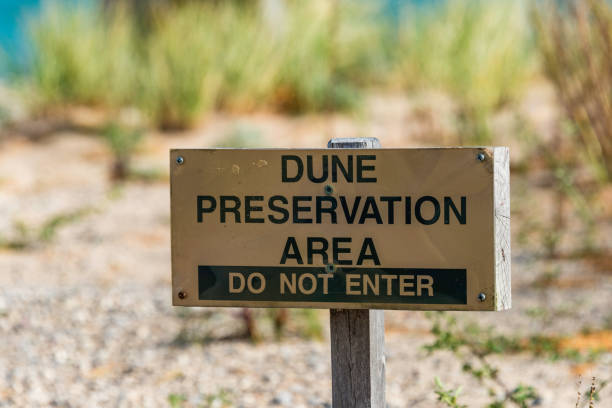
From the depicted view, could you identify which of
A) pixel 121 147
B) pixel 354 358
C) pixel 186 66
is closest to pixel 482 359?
pixel 354 358

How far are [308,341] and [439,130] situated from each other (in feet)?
19.9

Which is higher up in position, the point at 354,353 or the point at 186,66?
the point at 186,66

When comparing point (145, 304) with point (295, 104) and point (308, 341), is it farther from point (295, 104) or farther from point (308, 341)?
point (295, 104)

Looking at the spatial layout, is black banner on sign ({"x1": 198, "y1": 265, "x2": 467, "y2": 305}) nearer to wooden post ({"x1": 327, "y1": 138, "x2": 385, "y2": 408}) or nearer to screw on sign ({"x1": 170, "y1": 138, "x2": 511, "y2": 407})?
screw on sign ({"x1": 170, "y1": 138, "x2": 511, "y2": 407})

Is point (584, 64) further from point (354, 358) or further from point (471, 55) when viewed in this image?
point (471, 55)

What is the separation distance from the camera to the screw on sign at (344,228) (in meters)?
2.12

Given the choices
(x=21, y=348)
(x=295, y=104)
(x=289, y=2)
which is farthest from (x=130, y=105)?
(x=21, y=348)

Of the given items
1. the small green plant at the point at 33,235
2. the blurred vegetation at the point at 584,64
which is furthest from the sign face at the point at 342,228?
the small green plant at the point at 33,235

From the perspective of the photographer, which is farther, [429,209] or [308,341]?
[308,341]

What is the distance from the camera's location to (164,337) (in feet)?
14.0

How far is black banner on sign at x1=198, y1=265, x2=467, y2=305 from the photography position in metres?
2.11

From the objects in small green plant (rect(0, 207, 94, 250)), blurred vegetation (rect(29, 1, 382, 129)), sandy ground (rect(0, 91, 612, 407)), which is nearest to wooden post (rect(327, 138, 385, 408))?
sandy ground (rect(0, 91, 612, 407))

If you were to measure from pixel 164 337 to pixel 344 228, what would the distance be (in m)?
2.32

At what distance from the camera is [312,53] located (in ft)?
38.1
